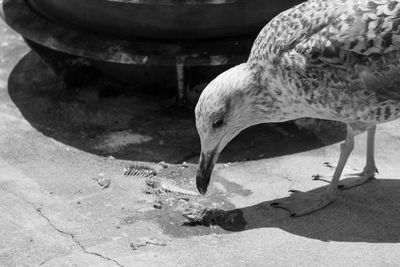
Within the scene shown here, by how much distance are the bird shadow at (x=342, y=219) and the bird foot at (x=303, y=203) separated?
0.03 metres

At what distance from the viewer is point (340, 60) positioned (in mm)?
4898

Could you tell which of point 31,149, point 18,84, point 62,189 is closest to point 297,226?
point 62,189

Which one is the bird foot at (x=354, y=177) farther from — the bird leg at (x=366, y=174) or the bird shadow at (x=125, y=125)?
the bird shadow at (x=125, y=125)

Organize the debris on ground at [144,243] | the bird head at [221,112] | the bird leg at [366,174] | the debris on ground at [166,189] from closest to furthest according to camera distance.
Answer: the debris on ground at [144,243] < the bird head at [221,112] < the debris on ground at [166,189] < the bird leg at [366,174]

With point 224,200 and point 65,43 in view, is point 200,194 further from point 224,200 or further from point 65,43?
point 65,43

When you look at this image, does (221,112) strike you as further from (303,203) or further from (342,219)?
(342,219)

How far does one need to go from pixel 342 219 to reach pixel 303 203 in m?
0.28

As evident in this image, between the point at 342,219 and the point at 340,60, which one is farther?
the point at 342,219

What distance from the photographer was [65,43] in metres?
6.31

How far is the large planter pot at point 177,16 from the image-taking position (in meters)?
5.95

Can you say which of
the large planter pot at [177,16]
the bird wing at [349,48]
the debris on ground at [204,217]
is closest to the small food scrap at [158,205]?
the debris on ground at [204,217]

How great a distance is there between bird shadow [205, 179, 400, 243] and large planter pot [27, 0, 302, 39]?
1475 millimetres

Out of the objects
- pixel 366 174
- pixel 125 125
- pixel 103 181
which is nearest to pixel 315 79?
pixel 366 174

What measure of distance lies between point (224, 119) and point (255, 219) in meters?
0.67
